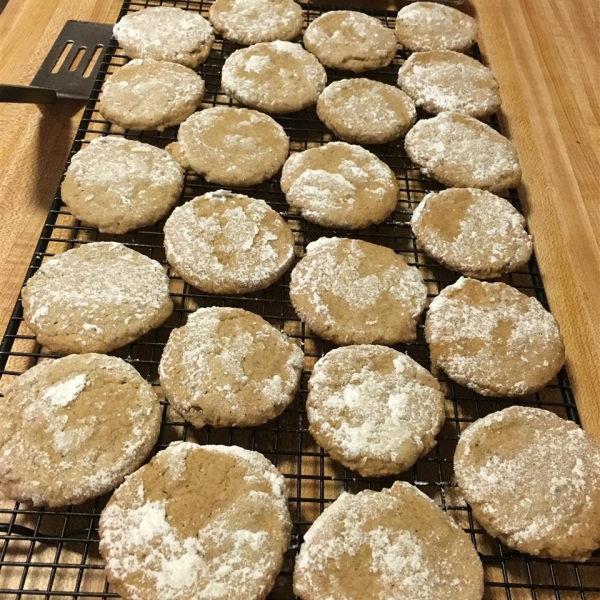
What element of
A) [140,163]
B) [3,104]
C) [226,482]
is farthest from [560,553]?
[3,104]

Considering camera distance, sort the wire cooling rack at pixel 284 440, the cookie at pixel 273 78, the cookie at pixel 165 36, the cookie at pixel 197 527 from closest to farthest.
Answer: the cookie at pixel 197 527 → the wire cooling rack at pixel 284 440 → the cookie at pixel 273 78 → the cookie at pixel 165 36

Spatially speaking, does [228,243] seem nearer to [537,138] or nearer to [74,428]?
[74,428]

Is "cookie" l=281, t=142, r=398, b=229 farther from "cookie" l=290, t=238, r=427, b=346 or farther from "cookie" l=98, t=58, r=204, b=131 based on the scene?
"cookie" l=98, t=58, r=204, b=131

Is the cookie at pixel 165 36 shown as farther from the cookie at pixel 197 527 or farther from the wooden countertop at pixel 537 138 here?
the cookie at pixel 197 527

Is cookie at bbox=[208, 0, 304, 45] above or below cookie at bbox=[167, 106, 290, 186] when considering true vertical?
above

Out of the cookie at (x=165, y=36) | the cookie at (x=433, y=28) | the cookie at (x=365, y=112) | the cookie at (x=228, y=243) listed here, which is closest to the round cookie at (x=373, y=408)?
the cookie at (x=228, y=243)

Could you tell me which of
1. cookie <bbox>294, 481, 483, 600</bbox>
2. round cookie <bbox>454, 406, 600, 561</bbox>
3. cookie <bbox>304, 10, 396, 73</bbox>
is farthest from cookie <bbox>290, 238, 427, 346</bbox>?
cookie <bbox>304, 10, 396, 73</bbox>

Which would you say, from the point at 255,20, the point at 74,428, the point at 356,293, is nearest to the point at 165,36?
the point at 255,20

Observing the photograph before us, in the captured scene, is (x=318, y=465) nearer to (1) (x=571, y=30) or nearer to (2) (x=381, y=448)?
(2) (x=381, y=448)
